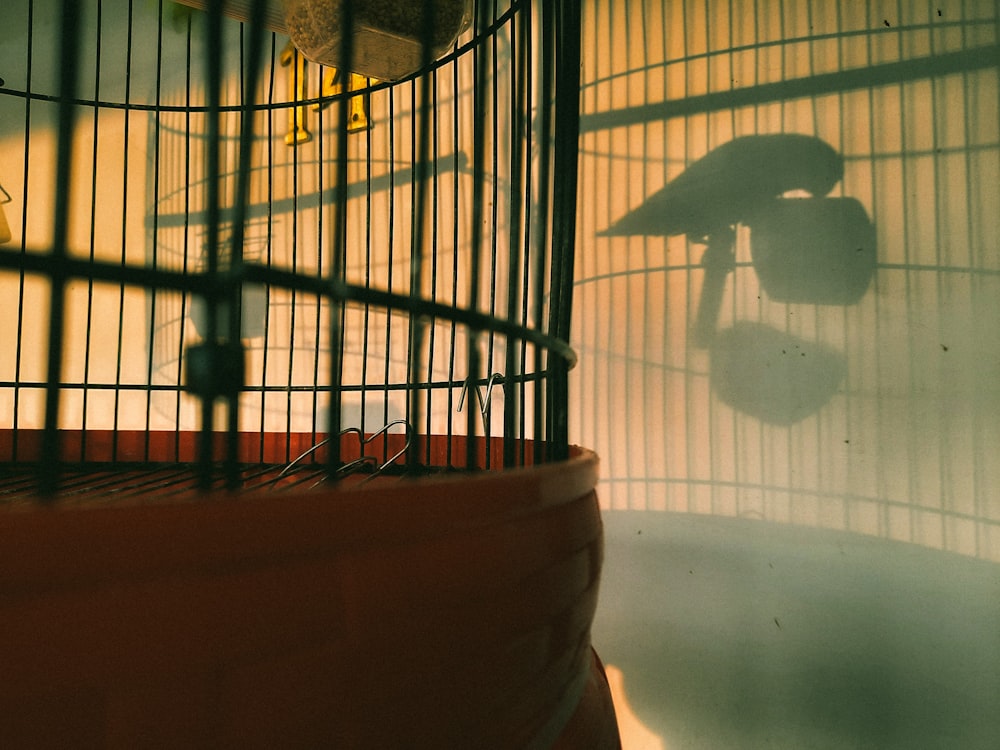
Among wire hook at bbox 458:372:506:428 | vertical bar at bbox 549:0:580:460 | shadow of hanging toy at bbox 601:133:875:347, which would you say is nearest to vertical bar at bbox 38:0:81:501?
wire hook at bbox 458:372:506:428

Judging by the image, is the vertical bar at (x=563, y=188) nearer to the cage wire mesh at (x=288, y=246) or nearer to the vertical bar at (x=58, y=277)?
the cage wire mesh at (x=288, y=246)

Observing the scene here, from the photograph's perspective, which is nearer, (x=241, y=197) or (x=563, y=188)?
(x=241, y=197)

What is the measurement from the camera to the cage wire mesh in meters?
0.26

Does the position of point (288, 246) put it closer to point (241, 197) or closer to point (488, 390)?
Answer: point (488, 390)

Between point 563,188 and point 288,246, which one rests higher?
point 288,246

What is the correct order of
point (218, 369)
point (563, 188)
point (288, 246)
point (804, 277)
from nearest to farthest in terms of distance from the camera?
point (218, 369)
point (563, 188)
point (804, 277)
point (288, 246)

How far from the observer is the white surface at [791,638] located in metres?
0.56

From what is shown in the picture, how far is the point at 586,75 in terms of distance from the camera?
80 cm

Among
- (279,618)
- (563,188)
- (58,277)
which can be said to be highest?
(563,188)

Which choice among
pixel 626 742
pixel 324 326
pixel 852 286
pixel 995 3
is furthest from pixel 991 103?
pixel 324 326

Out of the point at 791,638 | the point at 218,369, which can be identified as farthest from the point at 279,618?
the point at 791,638

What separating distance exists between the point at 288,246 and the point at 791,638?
3.38 feet

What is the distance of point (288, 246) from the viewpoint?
3.83ft

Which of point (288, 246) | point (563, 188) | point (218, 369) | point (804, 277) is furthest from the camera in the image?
point (288, 246)
